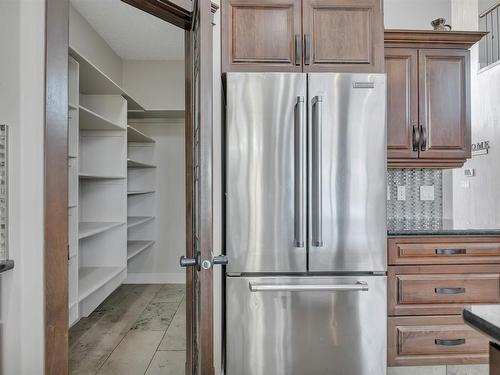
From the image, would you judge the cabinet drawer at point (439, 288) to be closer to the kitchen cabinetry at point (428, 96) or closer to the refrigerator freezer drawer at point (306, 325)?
the refrigerator freezer drawer at point (306, 325)

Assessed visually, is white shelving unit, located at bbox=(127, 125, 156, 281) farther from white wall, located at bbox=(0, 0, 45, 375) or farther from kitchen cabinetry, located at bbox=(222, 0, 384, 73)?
white wall, located at bbox=(0, 0, 45, 375)

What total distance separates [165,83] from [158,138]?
30.1 inches

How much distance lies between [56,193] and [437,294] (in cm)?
213

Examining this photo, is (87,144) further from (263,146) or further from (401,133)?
(401,133)

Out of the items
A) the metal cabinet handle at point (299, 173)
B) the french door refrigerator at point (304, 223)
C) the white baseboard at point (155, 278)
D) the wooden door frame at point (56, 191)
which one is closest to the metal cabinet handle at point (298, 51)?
the french door refrigerator at point (304, 223)

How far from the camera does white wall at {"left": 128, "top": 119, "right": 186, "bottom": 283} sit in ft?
14.9

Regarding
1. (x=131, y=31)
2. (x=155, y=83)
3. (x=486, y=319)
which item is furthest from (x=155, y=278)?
(x=486, y=319)

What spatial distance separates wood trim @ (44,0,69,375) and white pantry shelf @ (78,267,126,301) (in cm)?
121

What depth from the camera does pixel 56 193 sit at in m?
1.39

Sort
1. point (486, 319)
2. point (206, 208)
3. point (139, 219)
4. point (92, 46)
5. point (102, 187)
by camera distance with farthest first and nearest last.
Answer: point (139, 219), point (102, 187), point (92, 46), point (206, 208), point (486, 319)

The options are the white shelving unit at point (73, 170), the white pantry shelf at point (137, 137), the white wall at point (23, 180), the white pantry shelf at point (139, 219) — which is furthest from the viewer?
the white pantry shelf at point (139, 219)

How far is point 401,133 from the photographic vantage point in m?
2.38

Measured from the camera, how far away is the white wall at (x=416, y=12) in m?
2.75

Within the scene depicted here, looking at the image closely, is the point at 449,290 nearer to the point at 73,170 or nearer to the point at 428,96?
the point at 428,96
